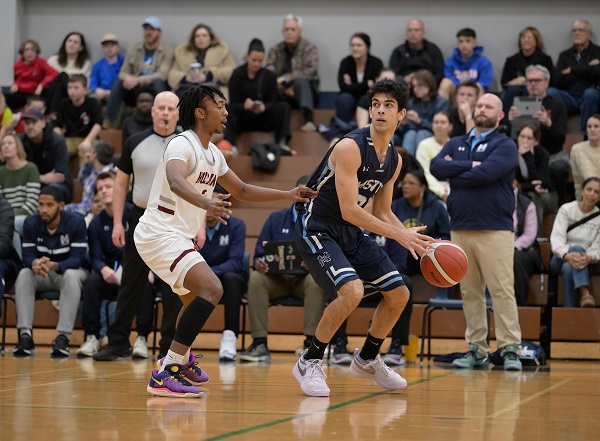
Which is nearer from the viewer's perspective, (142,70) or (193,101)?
(193,101)

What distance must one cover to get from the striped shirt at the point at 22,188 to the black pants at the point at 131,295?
3.08 metres

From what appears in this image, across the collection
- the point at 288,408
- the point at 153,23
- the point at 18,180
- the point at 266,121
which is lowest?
the point at 288,408

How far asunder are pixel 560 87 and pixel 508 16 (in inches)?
86.1

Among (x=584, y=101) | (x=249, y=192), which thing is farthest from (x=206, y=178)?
(x=584, y=101)

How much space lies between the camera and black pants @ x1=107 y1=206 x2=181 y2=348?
7.39m

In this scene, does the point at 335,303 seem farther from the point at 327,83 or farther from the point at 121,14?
the point at 121,14

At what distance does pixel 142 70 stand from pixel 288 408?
942 cm

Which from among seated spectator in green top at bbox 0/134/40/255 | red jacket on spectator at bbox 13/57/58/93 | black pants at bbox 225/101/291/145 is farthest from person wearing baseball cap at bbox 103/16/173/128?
seated spectator in green top at bbox 0/134/40/255

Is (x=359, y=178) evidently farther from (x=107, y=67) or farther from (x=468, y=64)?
(x=107, y=67)

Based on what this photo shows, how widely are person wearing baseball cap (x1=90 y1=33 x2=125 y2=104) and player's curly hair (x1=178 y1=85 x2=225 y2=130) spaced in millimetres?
8427

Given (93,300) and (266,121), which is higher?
(266,121)

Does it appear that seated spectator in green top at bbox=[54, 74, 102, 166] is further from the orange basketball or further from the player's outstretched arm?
the orange basketball

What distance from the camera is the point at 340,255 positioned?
5688 millimetres

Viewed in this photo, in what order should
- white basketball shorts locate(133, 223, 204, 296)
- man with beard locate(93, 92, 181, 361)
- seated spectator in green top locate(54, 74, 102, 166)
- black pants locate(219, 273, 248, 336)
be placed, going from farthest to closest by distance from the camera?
1. seated spectator in green top locate(54, 74, 102, 166)
2. black pants locate(219, 273, 248, 336)
3. man with beard locate(93, 92, 181, 361)
4. white basketball shorts locate(133, 223, 204, 296)
